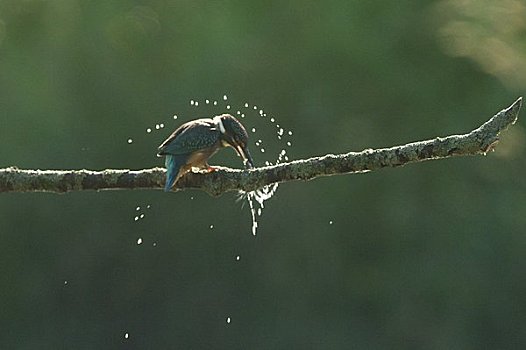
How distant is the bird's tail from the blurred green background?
286cm

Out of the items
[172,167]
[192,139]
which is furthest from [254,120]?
[172,167]

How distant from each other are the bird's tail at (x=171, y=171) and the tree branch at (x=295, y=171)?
0.02 metres

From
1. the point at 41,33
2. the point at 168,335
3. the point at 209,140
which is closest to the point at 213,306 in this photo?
the point at 168,335

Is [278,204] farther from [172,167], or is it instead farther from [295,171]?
[295,171]

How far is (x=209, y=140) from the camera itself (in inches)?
122

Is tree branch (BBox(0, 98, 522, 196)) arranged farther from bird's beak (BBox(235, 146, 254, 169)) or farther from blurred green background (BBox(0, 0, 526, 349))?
blurred green background (BBox(0, 0, 526, 349))

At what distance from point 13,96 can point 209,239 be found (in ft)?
3.50

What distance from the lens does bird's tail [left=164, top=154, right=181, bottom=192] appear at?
276cm

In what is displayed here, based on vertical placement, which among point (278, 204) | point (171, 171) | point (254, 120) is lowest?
point (171, 171)

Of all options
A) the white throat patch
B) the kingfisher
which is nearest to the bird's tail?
the kingfisher

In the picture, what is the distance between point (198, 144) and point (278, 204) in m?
2.72

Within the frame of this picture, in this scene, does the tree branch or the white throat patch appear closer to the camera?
the tree branch

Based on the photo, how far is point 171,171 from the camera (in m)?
2.81

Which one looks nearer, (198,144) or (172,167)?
(172,167)
